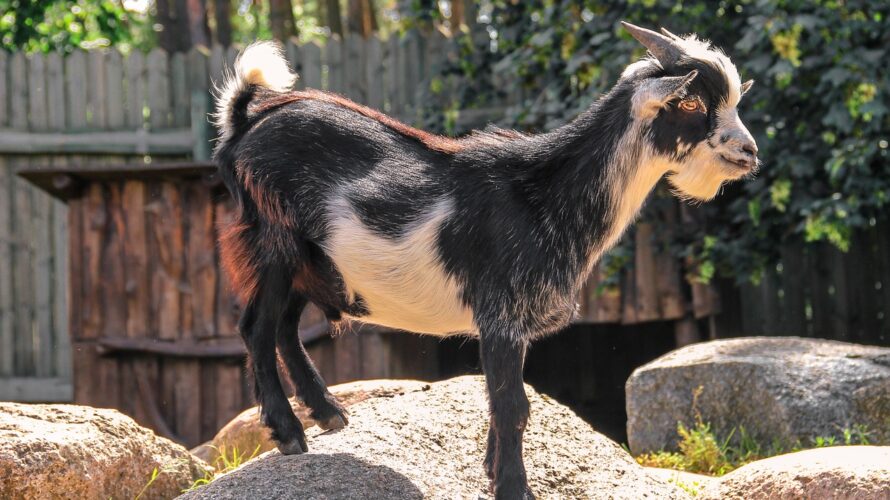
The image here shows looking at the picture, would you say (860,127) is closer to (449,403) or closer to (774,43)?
(774,43)

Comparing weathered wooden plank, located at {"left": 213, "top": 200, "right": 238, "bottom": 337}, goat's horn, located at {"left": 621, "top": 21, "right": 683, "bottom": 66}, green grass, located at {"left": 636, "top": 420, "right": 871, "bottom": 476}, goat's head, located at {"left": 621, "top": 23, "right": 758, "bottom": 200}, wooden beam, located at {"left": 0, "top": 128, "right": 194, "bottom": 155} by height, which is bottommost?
green grass, located at {"left": 636, "top": 420, "right": 871, "bottom": 476}

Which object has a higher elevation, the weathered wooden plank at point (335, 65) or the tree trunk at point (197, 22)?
the tree trunk at point (197, 22)

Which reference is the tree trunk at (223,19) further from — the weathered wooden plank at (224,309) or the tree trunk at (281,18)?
the weathered wooden plank at (224,309)

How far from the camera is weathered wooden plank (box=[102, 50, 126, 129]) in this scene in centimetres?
920

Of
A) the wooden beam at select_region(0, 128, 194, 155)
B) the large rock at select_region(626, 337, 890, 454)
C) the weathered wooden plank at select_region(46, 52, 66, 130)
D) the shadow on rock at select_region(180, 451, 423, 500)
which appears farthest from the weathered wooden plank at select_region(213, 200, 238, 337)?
the shadow on rock at select_region(180, 451, 423, 500)

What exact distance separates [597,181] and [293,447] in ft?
4.62

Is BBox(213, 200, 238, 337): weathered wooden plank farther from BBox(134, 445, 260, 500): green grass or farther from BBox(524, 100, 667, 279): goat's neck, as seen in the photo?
BBox(524, 100, 667, 279): goat's neck

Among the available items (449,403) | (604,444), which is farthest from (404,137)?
(604,444)

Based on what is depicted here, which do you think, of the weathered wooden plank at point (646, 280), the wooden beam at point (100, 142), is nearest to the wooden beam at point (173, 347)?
the wooden beam at point (100, 142)

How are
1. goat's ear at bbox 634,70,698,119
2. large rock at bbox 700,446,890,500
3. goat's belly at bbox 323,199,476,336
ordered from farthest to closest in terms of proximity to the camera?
large rock at bbox 700,446,890,500 → goat's belly at bbox 323,199,476,336 → goat's ear at bbox 634,70,698,119

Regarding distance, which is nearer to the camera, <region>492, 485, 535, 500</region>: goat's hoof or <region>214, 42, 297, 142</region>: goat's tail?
<region>492, 485, 535, 500</region>: goat's hoof

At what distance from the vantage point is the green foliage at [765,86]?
663 cm

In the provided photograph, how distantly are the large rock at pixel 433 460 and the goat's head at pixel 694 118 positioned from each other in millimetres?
1293

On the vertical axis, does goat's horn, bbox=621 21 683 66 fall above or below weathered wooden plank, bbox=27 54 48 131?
below
